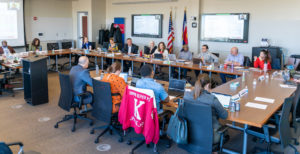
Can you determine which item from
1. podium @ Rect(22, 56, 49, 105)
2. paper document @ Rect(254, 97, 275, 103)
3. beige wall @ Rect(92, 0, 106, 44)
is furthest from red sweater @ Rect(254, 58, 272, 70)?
beige wall @ Rect(92, 0, 106, 44)

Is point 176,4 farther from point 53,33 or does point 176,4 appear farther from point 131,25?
point 53,33

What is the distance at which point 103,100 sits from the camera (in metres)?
4.09

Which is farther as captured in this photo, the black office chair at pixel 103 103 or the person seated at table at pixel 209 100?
the black office chair at pixel 103 103

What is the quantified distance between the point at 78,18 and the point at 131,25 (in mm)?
2992

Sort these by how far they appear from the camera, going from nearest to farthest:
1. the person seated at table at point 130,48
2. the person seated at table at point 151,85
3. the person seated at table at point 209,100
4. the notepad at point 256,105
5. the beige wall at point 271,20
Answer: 1. the person seated at table at point 209,100
2. the notepad at point 256,105
3. the person seated at table at point 151,85
4. the beige wall at point 271,20
5. the person seated at table at point 130,48

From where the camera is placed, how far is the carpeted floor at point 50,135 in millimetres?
4004

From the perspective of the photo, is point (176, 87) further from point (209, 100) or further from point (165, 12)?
point (165, 12)

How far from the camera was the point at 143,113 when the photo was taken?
3590mm

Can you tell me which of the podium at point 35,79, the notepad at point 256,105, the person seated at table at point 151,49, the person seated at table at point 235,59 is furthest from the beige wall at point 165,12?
the notepad at point 256,105

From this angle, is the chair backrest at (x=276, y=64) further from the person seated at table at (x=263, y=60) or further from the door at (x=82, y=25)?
the door at (x=82, y=25)

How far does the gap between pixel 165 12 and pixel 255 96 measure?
716cm

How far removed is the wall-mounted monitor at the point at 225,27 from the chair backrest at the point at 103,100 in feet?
20.6

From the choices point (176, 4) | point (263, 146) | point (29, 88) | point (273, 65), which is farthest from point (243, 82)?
point (176, 4)

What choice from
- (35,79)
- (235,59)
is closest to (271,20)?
(235,59)
